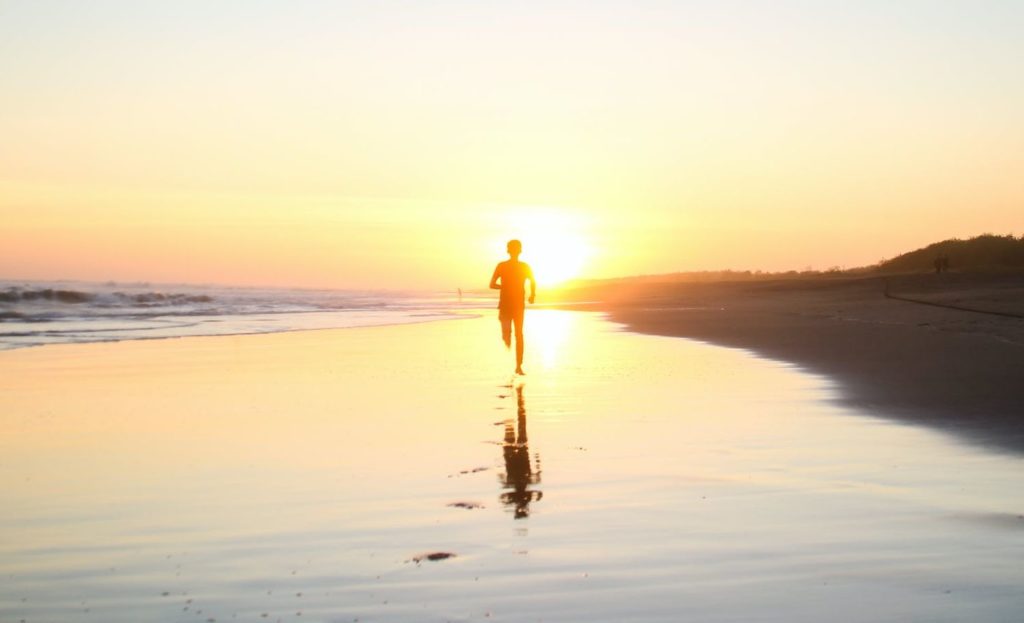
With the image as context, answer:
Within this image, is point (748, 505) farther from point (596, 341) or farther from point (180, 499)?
point (596, 341)

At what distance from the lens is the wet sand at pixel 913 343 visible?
9.56m

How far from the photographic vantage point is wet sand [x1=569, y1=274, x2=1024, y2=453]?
9562mm

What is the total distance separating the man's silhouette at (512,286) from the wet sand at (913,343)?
4.39m

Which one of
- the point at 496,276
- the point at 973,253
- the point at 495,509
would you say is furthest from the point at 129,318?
the point at 973,253

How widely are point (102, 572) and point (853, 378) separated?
407 inches

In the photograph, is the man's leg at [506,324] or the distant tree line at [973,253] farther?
the distant tree line at [973,253]

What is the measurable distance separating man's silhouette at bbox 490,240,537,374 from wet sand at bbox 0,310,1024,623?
3.74m

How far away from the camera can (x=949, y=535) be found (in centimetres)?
493

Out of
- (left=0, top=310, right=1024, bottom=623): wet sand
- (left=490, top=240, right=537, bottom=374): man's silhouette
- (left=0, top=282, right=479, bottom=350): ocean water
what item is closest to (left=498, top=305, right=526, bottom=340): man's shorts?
(left=490, top=240, right=537, bottom=374): man's silhouette

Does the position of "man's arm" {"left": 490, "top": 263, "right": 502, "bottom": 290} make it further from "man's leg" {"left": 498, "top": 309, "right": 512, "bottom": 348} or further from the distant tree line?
the distant tree line

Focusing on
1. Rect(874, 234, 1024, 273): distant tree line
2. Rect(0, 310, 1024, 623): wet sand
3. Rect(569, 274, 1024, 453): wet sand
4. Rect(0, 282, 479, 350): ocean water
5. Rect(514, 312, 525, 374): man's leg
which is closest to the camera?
Rect(0, 310, 1024, 623): wet sand

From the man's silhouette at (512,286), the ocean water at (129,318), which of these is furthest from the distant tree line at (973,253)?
the man's silhouette at (512,286)

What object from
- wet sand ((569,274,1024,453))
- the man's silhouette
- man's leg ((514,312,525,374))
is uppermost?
the man's silhouette

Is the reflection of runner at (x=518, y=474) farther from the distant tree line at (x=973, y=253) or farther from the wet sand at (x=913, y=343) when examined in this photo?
the distant tree line at (x=973, y=253)
